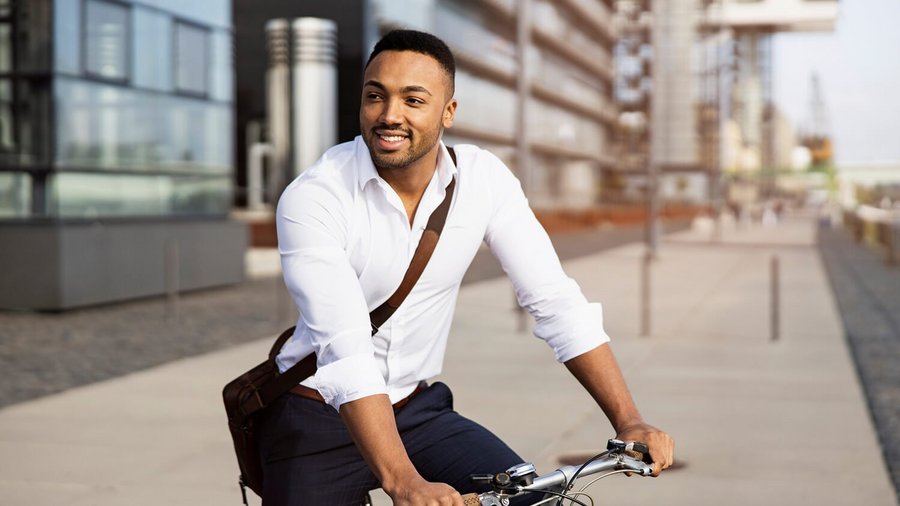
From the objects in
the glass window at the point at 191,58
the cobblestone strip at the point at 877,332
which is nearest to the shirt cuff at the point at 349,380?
the cobblestone strip at the point at 877,332

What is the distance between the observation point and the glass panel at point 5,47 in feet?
47.0

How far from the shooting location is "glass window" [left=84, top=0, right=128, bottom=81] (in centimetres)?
1475

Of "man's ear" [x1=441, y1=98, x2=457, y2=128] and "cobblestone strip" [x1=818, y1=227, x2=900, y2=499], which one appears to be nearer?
"man's ear" [x1=441, y1=98, x2=457, y2=128]

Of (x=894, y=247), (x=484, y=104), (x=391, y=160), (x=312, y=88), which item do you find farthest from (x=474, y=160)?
(x=484, y=104)

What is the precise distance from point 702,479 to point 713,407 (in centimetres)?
208

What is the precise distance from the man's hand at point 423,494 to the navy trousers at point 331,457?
48 cm

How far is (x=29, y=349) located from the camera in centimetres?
1067

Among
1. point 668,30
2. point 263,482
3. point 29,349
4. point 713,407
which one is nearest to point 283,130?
point 29,349

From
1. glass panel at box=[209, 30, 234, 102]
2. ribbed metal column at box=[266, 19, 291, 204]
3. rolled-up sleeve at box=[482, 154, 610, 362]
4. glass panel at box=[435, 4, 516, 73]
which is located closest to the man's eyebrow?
rolled-up sleeve at box=[482, 154, 610, 362]

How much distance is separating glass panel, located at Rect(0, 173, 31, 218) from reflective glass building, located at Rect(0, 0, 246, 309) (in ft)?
0.04

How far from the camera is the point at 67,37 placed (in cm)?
1433

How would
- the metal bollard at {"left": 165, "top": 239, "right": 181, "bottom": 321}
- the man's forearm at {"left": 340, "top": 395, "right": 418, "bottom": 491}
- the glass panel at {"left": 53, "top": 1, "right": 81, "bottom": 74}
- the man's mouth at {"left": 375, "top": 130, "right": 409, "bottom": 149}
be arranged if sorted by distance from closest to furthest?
the man's forearm at {"left": 340, "top": 395, "right": 418, "bottom": 491} → the man's mouth at {"left": 375, "top": 130, "right": 409, "bottom": 149} → the metal bollard at {"left": 165, "top": 239, "right": 181, "bottom": 321} → the glass panel at {"left": 53, "top": 1, "right": 81, "bottom": 74}

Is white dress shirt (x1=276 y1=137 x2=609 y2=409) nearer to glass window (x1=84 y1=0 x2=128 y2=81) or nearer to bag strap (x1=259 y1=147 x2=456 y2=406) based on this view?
bag strap (x1=259 y1=147 x2=456 y2=406)

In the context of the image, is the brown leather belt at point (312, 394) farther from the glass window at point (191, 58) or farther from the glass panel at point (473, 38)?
the glass panel at point (473, 38)
